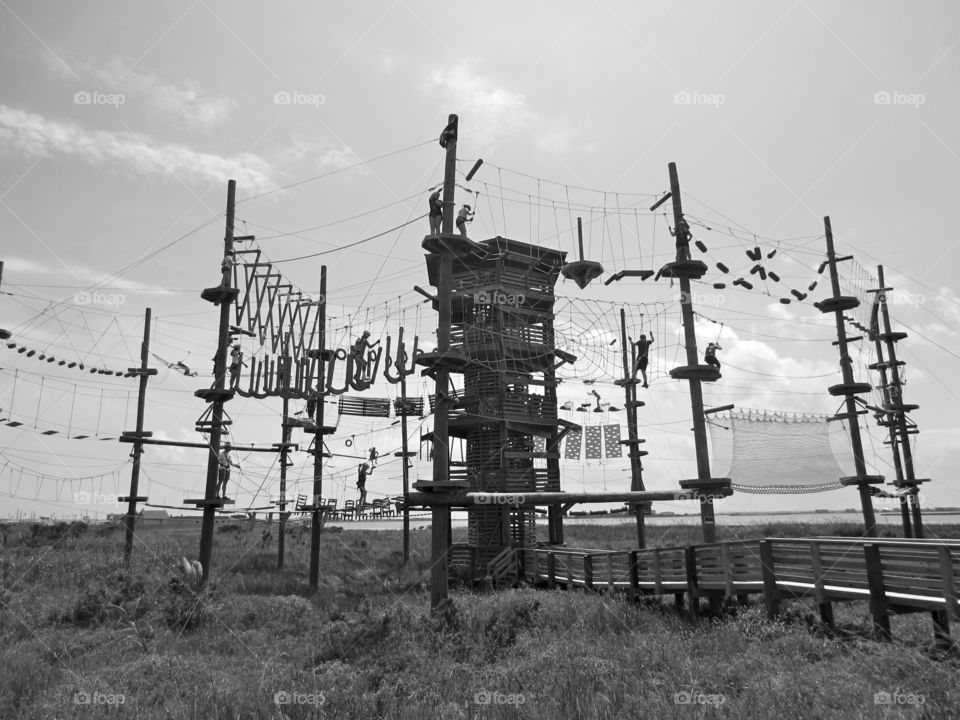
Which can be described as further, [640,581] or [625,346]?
[625,346]

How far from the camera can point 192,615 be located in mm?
17828

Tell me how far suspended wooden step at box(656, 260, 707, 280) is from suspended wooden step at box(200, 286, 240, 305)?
14.3 m

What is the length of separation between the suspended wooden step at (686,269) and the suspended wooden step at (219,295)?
14.3m

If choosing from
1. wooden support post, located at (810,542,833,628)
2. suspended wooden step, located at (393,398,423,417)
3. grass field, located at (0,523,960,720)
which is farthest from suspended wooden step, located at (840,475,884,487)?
suspended wooden step, located at (393,398,423,417)

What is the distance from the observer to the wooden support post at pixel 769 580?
1459cm

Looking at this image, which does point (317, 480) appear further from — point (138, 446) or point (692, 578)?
point (692, 578)

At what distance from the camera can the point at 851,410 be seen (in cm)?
2206

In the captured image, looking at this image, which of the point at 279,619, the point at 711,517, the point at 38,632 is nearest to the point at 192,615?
the point at 279,619

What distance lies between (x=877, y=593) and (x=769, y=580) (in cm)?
287

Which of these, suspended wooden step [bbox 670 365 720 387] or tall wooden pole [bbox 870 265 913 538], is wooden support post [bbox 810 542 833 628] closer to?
suspended wooden step [bbox 670 365 720 387]

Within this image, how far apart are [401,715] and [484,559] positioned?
21811mm

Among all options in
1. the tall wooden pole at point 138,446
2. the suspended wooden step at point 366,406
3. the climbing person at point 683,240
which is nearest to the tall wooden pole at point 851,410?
the climbing person at point 683,240

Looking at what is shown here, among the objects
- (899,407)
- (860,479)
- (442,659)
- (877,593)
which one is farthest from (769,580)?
(899,407)

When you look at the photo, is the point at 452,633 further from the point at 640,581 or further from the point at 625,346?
the point at 625,346
